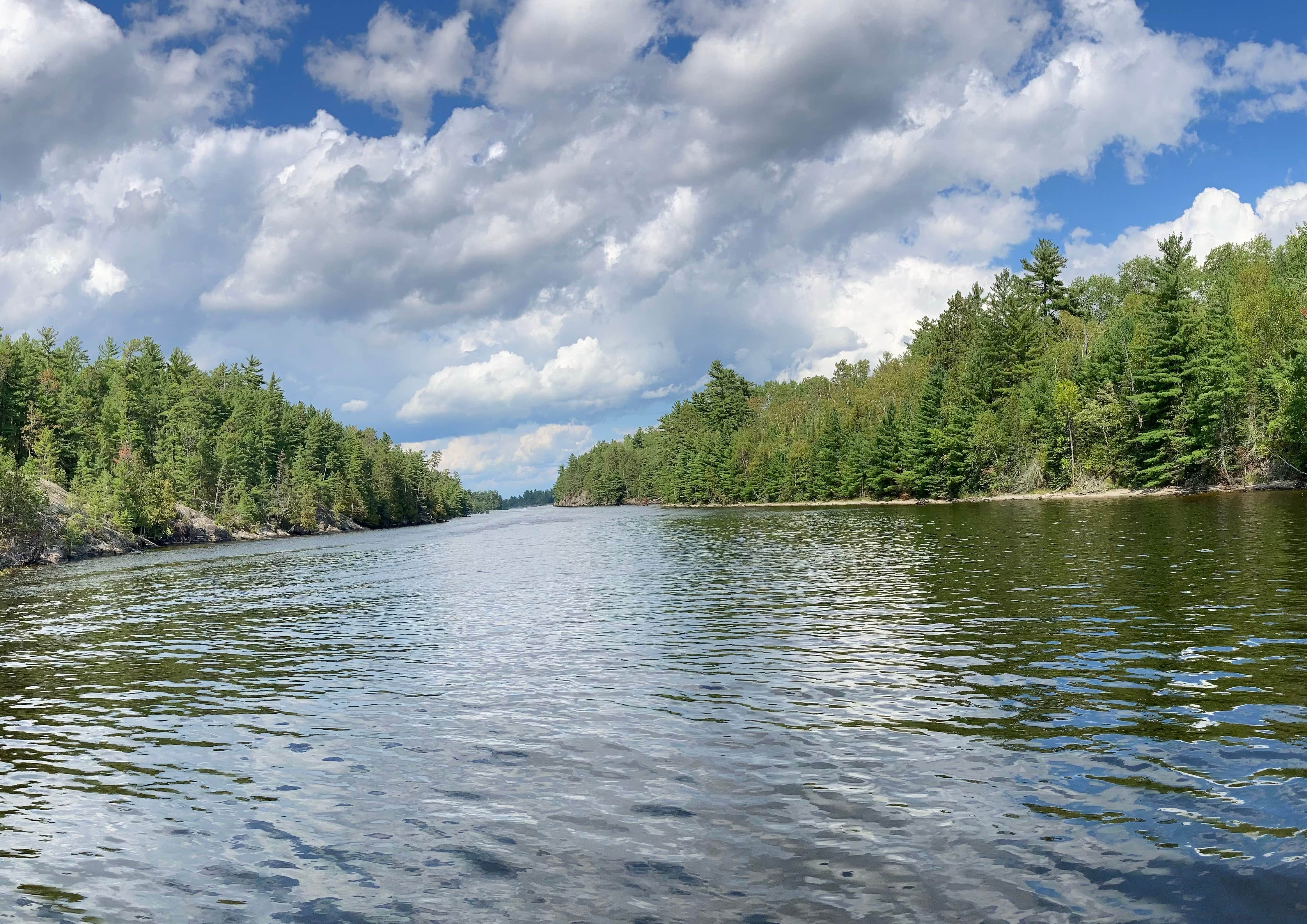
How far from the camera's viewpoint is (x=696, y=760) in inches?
581

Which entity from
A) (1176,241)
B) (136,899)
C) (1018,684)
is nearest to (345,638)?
(136,899)

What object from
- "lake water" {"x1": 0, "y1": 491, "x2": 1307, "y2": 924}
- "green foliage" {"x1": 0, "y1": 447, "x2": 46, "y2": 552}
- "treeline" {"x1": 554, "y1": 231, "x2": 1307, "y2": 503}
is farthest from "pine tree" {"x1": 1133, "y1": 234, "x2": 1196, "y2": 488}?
"green foliage" {"x1": 0, "y1": 447, "x2": 46, "y2": 552}

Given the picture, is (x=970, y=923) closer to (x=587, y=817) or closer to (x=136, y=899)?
(x=587, y=817)

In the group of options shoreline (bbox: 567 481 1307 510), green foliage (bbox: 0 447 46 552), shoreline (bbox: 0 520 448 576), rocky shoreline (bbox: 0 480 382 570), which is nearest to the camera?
green foliage (bbox: 0 447 46 552)

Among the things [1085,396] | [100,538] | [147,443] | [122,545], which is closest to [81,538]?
[100,538]

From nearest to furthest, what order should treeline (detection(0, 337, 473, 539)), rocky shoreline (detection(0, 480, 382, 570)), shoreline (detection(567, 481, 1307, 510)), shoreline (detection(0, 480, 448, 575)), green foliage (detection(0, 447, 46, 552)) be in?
green foliage (detection(0, 447, 46, 552)) < rocky shoreline (detection(0, 480, 382, 570)) < shoreline (detection(0, 480, 448, 575)) < shoreline (detection(567, 481, 1307, 510)) < treeline (detection(0, 337, 473, 539))

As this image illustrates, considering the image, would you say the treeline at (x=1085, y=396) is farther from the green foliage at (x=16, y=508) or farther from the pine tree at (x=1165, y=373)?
the green foliage at (x=16, y=508)

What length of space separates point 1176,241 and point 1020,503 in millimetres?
38467

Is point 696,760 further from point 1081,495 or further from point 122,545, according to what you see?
point 122,545

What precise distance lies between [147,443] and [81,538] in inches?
3165

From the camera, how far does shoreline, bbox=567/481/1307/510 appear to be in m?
91.9

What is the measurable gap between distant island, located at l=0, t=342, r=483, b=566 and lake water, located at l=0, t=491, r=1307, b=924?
6973cm

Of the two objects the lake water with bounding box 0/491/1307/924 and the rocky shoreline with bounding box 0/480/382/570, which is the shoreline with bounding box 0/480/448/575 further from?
the lake water with bounding box 0/491/1307/924

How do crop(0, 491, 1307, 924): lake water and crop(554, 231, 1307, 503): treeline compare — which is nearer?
crop(0, 491, 1307, 924): lake water
